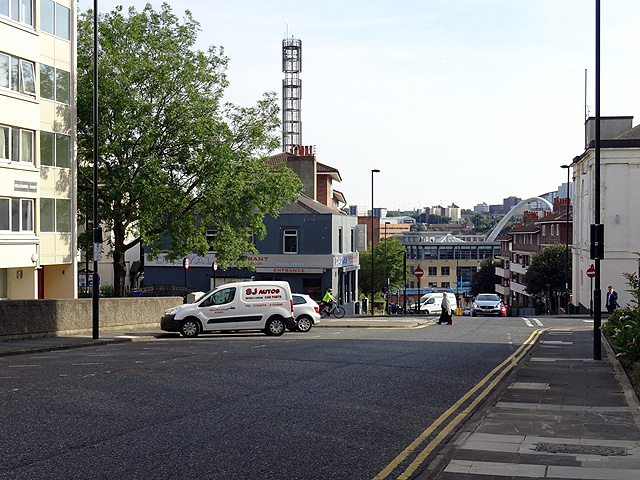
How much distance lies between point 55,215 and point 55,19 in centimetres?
872

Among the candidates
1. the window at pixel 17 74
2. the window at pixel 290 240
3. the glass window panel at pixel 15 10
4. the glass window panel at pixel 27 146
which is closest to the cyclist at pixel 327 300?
the window at pixel 290 240

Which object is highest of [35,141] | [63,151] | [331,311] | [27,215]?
[35,141]

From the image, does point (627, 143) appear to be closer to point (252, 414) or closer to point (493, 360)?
point (493, 360)

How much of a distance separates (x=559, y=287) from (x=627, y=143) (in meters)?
24.5

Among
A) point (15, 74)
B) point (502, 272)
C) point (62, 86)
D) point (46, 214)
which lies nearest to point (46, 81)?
point (62, 86)

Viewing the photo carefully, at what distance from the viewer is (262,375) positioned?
1569 cm

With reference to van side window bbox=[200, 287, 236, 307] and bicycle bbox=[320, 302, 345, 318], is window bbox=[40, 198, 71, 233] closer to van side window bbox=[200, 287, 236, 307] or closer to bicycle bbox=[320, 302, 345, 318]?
van side window bbox=[200, 287, 236, 307]

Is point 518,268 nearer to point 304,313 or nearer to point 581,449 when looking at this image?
point 304,313

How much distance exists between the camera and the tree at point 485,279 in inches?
4722

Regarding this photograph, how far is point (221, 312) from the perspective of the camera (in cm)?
2772

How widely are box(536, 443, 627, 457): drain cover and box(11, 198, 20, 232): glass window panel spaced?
92.6 ft

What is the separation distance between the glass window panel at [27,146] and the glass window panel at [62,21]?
189 inches

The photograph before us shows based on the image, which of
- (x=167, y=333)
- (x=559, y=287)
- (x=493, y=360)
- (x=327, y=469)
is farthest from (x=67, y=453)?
(x=559, y=287)

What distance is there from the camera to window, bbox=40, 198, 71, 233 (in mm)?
35094
